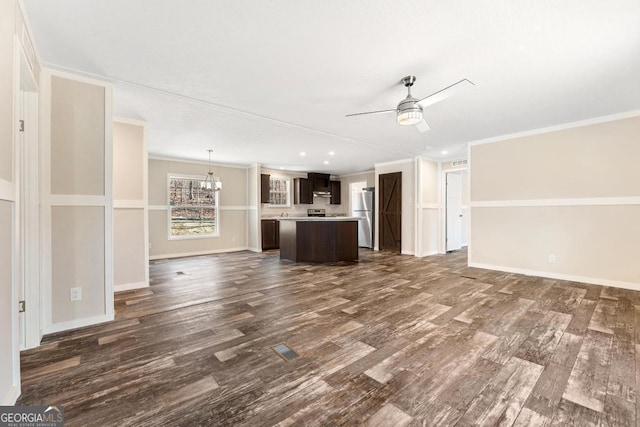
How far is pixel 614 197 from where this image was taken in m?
3.80

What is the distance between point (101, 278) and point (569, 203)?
654 cm

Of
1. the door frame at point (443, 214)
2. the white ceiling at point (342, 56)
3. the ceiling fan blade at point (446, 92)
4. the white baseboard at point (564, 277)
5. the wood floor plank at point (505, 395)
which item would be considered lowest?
the wood floor plank at point (505, 395)

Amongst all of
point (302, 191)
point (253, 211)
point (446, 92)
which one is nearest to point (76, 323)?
point (446, 92)

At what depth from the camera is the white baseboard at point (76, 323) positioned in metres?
2.46

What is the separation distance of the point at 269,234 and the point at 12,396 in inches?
246

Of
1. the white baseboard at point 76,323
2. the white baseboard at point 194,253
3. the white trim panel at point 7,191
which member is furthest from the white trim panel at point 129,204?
the white baseboard at point 194,253

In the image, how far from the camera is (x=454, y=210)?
24.6 feet

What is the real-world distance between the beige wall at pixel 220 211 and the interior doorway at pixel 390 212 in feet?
13.3

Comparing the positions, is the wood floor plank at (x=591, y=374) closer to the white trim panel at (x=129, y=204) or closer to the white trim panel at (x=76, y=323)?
the white trim panel at (x=76, y=323)

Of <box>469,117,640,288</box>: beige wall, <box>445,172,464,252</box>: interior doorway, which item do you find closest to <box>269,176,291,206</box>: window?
<box>445,172,464,252</box>: interior doorway

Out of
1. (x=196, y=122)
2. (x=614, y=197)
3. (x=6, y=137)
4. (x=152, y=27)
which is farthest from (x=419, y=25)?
(x=614, y=197)

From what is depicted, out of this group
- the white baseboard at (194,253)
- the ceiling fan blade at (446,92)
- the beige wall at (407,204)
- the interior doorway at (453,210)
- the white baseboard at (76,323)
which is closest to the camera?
the ceiling fan blade at (446,92)

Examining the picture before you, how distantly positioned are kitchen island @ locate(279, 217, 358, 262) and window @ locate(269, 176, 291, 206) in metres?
2.66

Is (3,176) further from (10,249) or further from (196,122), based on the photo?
(196,122)
